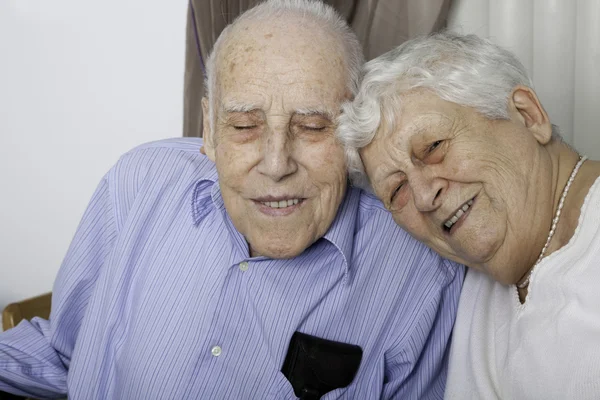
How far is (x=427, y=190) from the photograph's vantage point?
1393mm

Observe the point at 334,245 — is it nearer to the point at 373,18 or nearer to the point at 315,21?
the point at 315,21

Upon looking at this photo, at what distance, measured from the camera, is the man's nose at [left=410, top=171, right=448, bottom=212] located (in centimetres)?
138

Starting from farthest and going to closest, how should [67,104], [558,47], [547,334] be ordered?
[67,104] < [558,47] < [547,334]

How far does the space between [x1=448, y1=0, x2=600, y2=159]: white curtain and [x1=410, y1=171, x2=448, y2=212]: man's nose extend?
110cm

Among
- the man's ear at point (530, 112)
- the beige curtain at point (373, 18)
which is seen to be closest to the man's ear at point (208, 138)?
the man's ear at point (530, 112)

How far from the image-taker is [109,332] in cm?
167

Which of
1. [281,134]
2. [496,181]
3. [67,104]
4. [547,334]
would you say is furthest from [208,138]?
[67,104]

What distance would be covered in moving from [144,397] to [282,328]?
0.36 metres

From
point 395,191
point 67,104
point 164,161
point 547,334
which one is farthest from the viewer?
point 67,104

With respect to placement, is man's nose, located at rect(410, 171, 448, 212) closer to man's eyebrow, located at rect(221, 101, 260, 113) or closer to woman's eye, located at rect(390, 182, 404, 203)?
woman's eye, located at rect(390, 182, 404, 203)

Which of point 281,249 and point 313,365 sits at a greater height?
point 281,249

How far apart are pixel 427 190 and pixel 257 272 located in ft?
1.52

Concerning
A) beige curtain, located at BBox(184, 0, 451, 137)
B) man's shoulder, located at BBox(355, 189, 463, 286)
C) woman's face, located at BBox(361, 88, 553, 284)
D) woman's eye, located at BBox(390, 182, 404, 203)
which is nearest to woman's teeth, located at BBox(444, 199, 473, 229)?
woman's face, located at BBox(361, 88, 553, 284)

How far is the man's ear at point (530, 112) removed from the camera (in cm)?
139
